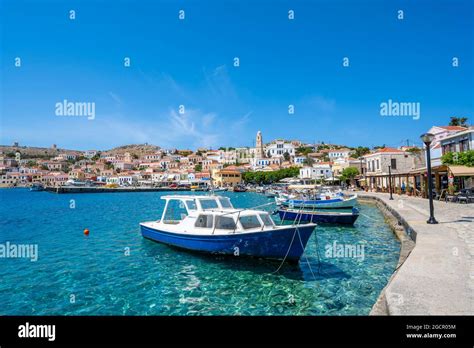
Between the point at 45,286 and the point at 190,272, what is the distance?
504 centimetres

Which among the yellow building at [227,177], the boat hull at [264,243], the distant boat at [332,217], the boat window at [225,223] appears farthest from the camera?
the yellow building at [227,177]

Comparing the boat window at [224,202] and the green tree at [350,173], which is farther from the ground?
the green tree at [350,173]

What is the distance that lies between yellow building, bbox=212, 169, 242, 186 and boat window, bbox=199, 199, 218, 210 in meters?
92.5

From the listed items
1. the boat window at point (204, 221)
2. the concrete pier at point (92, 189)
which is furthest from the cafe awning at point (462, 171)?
the concrete pier at point (92, 189)

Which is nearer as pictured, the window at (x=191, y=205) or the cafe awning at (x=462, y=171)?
the window at (x=191, y=205)

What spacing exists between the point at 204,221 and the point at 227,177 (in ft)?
317

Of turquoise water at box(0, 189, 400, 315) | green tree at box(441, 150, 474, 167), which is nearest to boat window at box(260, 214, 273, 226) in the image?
turquoise water at box(0, 189, 400, 315)

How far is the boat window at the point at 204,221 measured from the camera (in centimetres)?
1308

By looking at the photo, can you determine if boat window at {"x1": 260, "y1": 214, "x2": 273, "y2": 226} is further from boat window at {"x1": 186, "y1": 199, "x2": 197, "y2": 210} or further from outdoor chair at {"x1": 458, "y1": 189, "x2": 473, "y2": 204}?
outdoor chair at {"x1": 458, "y1": 189, "x2": 473, "y2": 204}

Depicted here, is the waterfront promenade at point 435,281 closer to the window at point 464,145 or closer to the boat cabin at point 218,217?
the boat cabin at point 218,217

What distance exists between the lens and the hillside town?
Answer: 2872cm
